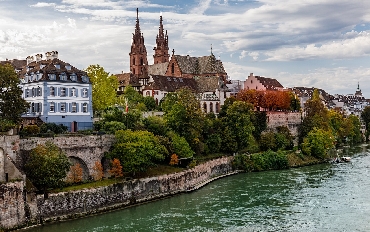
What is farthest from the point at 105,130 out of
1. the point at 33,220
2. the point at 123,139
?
the point at 33,220

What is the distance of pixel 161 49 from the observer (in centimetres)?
11100

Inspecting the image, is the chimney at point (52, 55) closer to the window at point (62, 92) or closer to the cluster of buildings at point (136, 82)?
the cluster of buildings at point (136, 82)

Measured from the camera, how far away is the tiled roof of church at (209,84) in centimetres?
8588

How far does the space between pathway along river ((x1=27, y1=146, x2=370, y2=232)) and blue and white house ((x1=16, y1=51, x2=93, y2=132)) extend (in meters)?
15.4

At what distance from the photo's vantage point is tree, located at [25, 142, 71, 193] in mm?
37406

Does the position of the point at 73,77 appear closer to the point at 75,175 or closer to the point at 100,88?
the point at 100,88

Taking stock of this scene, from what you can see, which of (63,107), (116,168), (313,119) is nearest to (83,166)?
(116,168)

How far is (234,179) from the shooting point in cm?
5581

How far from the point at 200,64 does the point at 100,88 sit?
40.0 m

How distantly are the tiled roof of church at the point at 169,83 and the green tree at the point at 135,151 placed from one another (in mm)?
34972

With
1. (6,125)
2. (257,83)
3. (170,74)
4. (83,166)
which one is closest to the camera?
(6,125)

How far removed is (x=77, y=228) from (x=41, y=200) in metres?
3.73

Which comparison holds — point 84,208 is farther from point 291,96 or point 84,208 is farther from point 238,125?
point 291,96

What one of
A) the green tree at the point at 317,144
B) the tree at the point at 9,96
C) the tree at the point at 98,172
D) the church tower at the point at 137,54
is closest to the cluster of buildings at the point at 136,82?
the church tower at the point at 137,54
